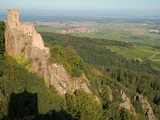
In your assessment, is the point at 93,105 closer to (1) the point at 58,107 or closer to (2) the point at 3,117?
(1) the point at 58,107

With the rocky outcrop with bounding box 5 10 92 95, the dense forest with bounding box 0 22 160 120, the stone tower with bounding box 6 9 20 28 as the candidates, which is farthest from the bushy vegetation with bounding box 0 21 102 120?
the stone tower with bounding box 6 9 20 28

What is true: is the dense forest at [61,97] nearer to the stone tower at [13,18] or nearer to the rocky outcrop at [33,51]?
the rocky outcrop at [33,51]

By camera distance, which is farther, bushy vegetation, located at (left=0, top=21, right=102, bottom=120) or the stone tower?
the stone tower

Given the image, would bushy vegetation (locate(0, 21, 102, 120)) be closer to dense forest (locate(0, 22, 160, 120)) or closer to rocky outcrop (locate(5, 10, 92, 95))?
dense forest (locate(0, 22, 160, 120))

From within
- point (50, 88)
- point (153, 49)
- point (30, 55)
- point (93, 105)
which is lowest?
point (153, 49)

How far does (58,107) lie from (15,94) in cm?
629

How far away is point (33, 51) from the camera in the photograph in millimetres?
55125

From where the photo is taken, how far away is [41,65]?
54.7 meters

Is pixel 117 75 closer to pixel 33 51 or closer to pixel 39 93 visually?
pixel 33 51

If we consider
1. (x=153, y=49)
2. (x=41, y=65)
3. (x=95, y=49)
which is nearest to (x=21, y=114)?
(x=41, y=65)

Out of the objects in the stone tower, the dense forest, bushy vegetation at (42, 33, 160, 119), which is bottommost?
bushy vegetation at (42, 33, 160, 119)

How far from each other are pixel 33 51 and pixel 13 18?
258 inches

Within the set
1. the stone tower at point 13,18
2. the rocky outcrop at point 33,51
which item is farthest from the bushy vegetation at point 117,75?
the stone tower at point 13,18

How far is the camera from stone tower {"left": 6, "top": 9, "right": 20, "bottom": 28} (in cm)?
5678
